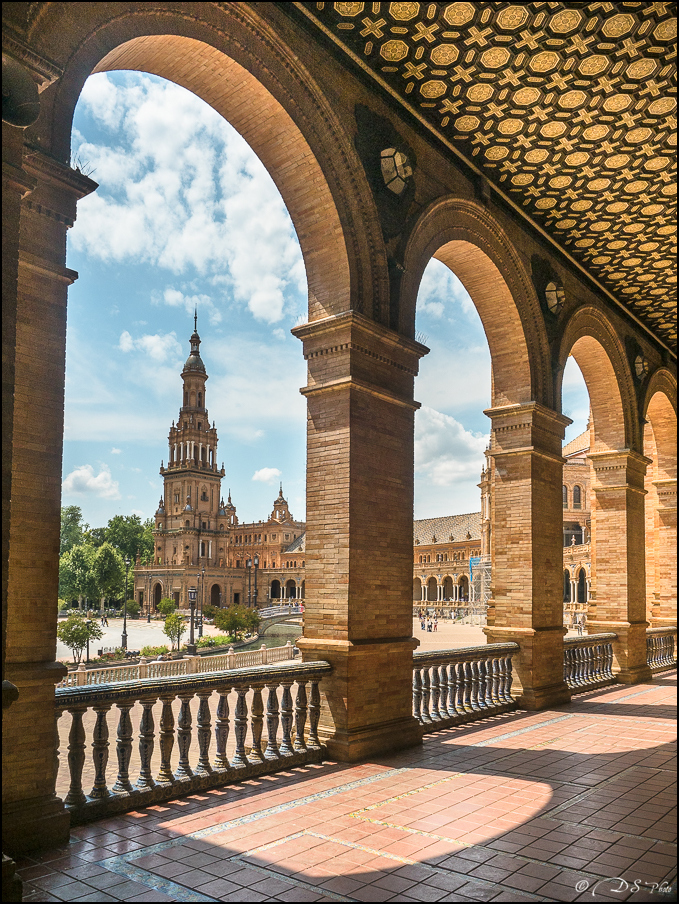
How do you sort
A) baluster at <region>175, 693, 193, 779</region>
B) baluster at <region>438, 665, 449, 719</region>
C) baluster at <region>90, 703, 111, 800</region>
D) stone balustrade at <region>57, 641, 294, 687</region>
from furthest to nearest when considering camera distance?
stone balustrade at <region>57, 641, 294, 687</region> < baluster at <region>438, 665, 449, 719</region> < baluster at <region>175, 693, 193, 779</region> < baluster at <region>90, 703, 111, 800</region>

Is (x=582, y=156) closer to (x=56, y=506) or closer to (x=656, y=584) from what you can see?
(x=56, y=506)

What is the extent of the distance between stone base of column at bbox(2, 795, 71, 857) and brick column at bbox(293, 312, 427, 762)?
3.10 metres

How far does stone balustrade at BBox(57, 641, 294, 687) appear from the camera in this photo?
21469 millimetres

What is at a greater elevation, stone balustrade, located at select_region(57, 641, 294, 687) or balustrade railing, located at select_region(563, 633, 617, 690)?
balustrade railing, located at select_region(563, 633, 617, 690)

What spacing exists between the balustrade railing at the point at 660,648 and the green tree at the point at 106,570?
216 feet

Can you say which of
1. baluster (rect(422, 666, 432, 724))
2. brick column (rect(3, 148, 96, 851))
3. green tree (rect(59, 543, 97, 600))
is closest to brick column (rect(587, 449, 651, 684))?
baluster (rect(422, 666, 432, 724))

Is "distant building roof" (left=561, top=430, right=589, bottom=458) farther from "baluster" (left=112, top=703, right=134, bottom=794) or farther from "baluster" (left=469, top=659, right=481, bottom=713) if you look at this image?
"baluster" (left=112, top=703, right=134, bottom=794)

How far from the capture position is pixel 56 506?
5.17 metres

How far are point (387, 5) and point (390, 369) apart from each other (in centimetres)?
359

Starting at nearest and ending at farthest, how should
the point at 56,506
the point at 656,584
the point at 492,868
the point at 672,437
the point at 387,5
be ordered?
the point at 492,868
the point at 56,506
the point at 387,5
the point at 672,437
the point at 656,584

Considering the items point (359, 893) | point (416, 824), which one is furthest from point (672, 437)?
point (359, 893)

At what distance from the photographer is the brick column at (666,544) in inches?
758

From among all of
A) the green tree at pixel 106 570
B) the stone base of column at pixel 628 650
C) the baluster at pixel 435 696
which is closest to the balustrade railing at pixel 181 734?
the baluster at pixel 435 696

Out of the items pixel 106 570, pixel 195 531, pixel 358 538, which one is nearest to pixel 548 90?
pixel 358 538
